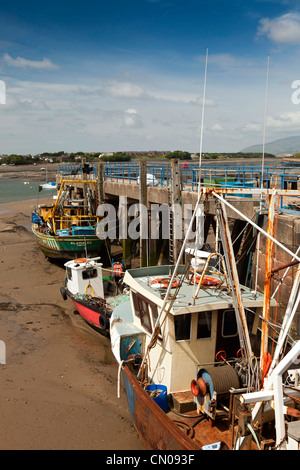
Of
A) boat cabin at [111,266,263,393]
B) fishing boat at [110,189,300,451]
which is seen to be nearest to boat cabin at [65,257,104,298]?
fishing boat at [110,189,300,451]

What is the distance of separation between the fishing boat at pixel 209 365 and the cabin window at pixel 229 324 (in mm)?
20

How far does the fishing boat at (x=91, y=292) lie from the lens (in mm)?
13103

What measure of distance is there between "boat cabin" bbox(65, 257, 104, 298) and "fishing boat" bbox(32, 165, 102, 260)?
3604 millimetres

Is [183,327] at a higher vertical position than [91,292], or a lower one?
higher

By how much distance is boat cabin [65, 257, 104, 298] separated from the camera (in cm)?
1438

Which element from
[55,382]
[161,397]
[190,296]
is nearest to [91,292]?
[55,382]

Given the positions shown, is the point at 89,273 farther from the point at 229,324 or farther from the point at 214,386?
the point at 214,386

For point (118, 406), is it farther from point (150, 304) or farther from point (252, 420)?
point (252, 420)

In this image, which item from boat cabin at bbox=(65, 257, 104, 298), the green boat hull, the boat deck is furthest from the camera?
the green boat hull

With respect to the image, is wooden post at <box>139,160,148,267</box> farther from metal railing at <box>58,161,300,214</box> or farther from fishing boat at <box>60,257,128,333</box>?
fishing boat at <box>60,257,128,333</box>

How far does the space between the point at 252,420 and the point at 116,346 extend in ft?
14.1

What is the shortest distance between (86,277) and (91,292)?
58 centimetres

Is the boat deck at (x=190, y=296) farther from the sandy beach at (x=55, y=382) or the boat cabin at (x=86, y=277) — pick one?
the boat cabin at (x=86, y=277)

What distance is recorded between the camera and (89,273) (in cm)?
1452
